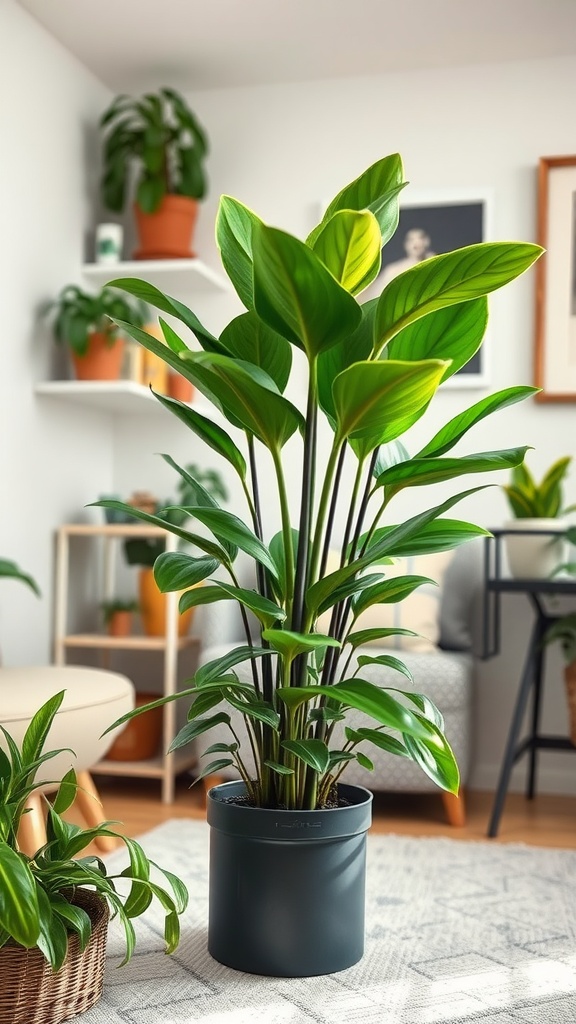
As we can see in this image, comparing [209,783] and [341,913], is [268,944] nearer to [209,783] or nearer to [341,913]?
[341,913]

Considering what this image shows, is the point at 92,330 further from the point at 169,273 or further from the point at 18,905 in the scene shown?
the point at 18,905

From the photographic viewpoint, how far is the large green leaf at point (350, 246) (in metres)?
1.46

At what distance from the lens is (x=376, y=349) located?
161 cm

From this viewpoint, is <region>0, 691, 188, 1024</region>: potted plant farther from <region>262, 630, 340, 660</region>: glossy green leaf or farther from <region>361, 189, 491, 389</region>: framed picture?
<region>361, 189, 491, 389</region>: framed picture

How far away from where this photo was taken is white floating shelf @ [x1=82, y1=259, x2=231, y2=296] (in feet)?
11.2

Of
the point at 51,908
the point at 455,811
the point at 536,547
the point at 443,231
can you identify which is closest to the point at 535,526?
the point at 536,547

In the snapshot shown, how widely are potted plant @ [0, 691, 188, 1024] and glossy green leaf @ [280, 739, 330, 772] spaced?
0.27 metres

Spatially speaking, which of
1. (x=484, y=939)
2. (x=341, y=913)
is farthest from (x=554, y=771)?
(x=341, y=913)

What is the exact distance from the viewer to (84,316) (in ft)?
10.5

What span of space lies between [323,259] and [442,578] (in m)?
1.88

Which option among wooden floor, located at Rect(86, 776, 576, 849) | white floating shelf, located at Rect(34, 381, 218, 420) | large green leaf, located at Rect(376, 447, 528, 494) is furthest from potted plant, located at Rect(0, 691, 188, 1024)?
white floating shelf, located at Rect(34, 381, 218, 420)

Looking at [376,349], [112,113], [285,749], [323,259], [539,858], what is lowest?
[539,858]

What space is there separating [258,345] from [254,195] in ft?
6.99

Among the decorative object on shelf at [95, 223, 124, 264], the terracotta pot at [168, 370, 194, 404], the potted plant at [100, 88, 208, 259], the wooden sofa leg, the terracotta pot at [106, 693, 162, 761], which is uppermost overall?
the potted plant at [100, 88, 208, 259]
